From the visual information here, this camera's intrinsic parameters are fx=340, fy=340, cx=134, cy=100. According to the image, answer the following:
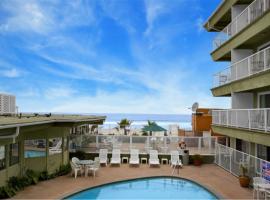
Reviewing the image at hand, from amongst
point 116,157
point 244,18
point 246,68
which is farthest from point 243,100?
point 116,157

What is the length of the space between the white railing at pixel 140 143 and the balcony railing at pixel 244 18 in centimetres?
760

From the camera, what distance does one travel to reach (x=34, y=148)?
65.4ft

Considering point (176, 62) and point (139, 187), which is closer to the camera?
point (139, 187)

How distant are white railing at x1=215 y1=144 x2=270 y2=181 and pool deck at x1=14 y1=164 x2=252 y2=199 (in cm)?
47

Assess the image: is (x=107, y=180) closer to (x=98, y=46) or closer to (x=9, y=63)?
(x=9, y=63)

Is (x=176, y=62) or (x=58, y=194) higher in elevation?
(x=176, y=62)

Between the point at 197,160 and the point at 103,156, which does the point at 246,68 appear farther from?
the point at 103,156

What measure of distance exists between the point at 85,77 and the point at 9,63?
24499 millimetres

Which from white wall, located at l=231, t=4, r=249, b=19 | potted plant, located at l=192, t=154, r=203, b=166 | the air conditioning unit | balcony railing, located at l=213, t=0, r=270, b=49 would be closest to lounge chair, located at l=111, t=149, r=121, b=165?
potted plant, located at l=192, t=154, r=203, b=166

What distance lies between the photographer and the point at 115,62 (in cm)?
6600

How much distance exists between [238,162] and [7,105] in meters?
18.1

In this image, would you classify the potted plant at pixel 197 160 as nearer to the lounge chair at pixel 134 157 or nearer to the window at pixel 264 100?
the lounge chair at pixel 134 157

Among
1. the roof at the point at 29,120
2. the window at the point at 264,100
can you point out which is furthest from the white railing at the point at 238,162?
the roof at the point at 29,120

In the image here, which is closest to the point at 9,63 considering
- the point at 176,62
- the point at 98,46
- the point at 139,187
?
the point at 98,46
